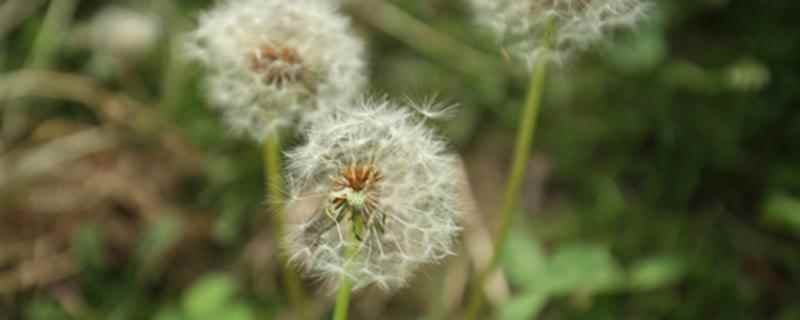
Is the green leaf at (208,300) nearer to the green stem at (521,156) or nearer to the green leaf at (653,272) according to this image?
the green stem at (521,156)

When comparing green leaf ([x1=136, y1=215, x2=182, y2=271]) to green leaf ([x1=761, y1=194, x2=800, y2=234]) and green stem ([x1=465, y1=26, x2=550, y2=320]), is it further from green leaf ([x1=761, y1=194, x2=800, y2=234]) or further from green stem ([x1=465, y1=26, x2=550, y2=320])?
green leaf ([x1=761, y1=194, x2=800, y2=234])

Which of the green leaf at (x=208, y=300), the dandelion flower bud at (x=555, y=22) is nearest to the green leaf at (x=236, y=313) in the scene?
the green leaf at (x=208, y=300)

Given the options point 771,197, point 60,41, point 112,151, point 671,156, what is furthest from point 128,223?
point 771,197

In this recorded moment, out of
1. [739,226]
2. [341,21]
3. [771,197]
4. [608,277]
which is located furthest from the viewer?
[739,226]

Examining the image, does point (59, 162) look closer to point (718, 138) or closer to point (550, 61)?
point (550, 61)

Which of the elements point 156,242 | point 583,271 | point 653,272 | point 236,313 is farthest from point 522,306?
point 156,242

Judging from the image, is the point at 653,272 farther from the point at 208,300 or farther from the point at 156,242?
the point at 156,242

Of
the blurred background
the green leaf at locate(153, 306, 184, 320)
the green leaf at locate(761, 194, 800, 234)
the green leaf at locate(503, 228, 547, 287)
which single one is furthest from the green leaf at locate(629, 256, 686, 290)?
the green leaf at locate(153, 306, 184, 320)

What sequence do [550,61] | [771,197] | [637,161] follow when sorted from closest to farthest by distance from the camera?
[550,61], [771,197], [637,161]
